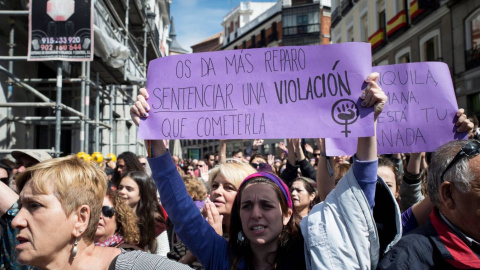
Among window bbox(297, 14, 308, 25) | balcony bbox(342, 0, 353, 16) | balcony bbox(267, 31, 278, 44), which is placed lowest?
balcony bbox(342, 0, 353, 16)

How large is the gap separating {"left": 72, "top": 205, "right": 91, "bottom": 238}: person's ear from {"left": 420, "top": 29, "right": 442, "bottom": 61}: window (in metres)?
16.8

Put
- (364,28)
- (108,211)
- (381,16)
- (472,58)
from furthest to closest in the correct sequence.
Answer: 1. (364,28)
2. (381,16)
3. (472,58)
4. (108,211)

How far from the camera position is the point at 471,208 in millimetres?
1582

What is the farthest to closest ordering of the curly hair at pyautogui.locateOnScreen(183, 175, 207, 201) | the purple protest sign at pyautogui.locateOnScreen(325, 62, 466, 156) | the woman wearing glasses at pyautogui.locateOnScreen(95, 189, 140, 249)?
1. the curly hair at pyautogui.locateOnScreen(183, 175, 207, 201)
2. the woman wearing glasses at pyautogui.locateOnScreen(95, 189, 140, 249)
3. the purple protest sign at pyautogui.locateOnScreen(325, 62, 466, 156)

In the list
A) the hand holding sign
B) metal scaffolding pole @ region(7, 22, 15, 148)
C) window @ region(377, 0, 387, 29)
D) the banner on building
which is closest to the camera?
the hand holding sign

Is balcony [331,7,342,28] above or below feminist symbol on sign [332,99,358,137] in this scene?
above

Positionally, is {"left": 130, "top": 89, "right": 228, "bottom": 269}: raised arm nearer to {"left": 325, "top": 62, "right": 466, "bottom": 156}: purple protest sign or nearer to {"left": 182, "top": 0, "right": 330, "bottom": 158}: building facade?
{"left": 325, "top": 62, "right": 466, "bottom": 156}: purple protest sign

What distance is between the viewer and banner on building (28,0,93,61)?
6348 millimetres

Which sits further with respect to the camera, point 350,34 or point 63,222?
point 350,34

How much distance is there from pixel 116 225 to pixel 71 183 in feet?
4.38

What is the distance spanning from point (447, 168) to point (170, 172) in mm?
1262

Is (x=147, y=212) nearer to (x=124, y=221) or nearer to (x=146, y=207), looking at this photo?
(x=146, y=207)

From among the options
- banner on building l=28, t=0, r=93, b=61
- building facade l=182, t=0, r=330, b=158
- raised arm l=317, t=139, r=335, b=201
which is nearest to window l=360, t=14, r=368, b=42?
building facade l=182, t=0, r=330, b=158

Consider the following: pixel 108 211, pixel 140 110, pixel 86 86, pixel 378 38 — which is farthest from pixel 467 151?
pixel 378 38
